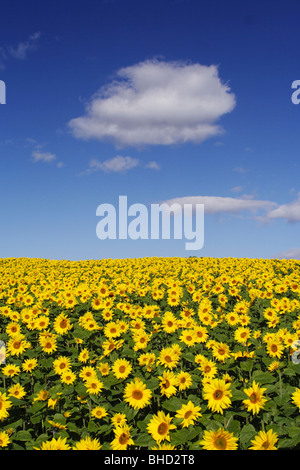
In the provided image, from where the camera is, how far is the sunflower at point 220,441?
3.82 m

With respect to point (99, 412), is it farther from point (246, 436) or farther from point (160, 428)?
point (246, 436)

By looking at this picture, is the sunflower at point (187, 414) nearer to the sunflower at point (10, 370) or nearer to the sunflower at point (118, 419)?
the sunflower at point (118, 419)

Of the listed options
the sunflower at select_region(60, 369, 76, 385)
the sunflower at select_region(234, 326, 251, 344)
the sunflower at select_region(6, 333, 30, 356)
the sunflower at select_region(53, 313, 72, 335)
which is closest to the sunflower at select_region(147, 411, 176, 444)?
the sunflower at select_region(60, 369, 76, 385)

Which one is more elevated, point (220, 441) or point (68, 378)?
point (220, 441)

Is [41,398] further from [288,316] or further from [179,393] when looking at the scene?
[288,316]

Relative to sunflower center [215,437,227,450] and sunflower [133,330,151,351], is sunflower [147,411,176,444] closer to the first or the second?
sunflower center [215,437,227,450]

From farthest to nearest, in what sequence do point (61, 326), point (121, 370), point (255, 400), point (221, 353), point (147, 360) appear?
point (61, 326) → point (221, 353) → point (147, 360) → point (121, 370) → point (255, 400)

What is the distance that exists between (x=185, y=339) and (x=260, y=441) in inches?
154

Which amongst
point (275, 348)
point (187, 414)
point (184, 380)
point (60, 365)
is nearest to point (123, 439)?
point (187, 414)

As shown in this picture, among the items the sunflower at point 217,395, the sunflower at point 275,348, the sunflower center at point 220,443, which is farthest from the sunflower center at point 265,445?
the sunflower at point 275,348

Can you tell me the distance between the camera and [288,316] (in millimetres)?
10414

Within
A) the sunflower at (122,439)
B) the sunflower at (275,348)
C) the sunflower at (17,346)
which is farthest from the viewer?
the sunflower at (17,346)

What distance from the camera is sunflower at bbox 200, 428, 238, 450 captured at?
382 cm

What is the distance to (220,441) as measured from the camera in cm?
385
